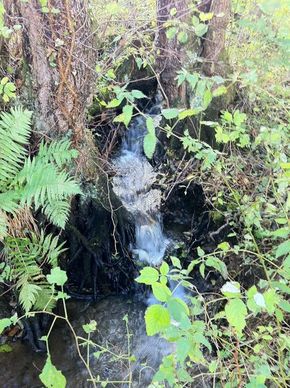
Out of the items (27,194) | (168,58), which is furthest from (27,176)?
(168,58)

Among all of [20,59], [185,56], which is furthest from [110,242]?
[185,56]

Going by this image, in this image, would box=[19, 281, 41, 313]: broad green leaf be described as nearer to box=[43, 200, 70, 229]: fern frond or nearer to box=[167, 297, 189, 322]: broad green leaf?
box=[43, 200, 70, 229]: fern frond

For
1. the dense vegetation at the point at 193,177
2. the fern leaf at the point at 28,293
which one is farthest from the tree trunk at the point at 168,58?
the fern leaf at the point at 28,293

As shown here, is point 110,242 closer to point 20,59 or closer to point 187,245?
point 187,245

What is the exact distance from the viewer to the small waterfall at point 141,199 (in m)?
4.22

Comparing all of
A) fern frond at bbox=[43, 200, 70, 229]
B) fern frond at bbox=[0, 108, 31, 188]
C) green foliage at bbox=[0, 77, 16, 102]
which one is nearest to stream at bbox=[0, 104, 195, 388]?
fern frond at bbox=[43, 200, 70, 229]

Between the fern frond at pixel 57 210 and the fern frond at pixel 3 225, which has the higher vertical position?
the fern frond at pixel 57 210

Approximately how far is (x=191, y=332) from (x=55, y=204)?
1.68 meters

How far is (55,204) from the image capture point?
2.84 m

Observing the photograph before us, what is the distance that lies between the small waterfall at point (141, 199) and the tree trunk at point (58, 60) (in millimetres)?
1248

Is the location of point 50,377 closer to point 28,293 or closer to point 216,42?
point 28,293

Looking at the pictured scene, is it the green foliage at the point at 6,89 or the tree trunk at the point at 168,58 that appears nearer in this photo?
the green foliage at the point at 6,89

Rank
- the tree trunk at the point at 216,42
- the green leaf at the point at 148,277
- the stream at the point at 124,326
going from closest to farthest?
the green leaf at the point at 148,277, the stream at the point at 124,326, the tree trunk at the point at 216,42

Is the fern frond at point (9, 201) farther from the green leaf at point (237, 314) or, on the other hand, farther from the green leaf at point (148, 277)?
the green leaf at point (237, 314)
